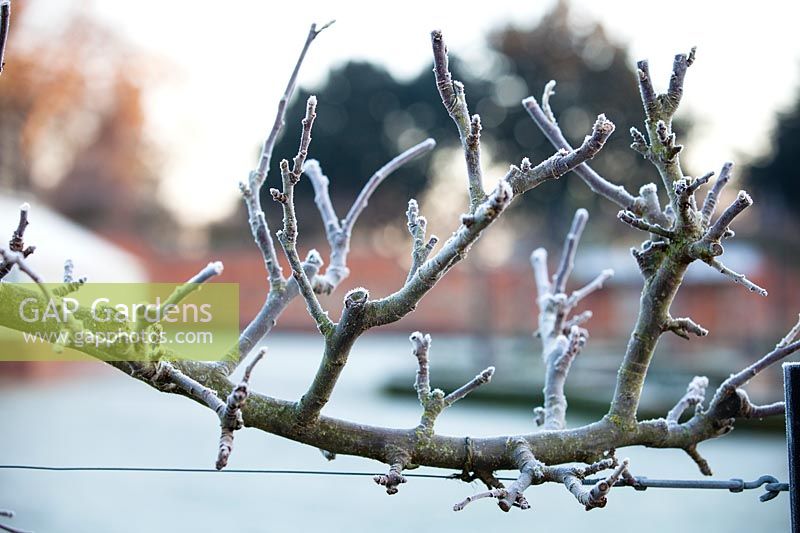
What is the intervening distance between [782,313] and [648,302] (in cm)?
1372

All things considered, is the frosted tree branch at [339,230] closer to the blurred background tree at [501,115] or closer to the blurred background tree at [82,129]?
the blurred background tree at [501,115]

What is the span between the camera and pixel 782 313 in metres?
13.8

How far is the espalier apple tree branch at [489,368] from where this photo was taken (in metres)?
0.97

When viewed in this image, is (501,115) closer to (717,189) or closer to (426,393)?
(717,189)

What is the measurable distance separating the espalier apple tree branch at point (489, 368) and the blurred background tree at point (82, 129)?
15.9 metres

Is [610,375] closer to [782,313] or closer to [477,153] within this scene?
[782,313]

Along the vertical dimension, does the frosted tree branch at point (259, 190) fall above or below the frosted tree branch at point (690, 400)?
above

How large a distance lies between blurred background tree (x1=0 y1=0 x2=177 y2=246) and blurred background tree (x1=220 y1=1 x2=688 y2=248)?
17.4ft

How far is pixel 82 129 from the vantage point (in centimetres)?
2217

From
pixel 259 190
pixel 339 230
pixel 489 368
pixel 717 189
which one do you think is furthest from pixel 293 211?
pixel 717 189

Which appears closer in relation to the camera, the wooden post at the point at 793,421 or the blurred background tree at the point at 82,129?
the wooden post at the point at 793,421

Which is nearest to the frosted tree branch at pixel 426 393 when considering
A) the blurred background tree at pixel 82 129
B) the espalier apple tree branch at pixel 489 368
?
the espalier apple tree branch at pixel 489 368

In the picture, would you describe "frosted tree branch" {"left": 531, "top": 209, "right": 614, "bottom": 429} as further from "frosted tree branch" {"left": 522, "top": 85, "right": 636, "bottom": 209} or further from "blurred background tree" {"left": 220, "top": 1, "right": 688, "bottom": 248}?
"blurred background tree" {"left": 220, "top": 1, "right": 688, "bottom": 248}

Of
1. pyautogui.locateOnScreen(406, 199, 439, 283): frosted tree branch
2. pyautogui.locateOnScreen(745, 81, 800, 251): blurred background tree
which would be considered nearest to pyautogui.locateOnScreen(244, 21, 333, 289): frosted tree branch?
pyautogui.locateOnScreen(406, 199, 439, 283): frosted tree branch
